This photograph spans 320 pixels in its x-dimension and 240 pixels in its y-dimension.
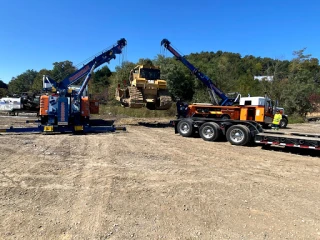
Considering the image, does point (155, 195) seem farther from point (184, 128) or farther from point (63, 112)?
point (63, 112)

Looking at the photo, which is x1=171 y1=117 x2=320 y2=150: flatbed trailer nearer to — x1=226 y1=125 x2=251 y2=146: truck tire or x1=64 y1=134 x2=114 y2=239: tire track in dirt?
x1=226 y1=125 x2=251 y2=146: truck tire

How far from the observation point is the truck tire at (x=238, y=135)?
11.7m

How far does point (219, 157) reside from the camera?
927 centimetres

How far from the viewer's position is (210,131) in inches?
520

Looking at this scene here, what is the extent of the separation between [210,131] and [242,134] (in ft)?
5.84

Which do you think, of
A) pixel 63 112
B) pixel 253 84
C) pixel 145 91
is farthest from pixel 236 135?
pixel 253 84

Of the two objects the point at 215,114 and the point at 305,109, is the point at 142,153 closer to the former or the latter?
the point at 215,114

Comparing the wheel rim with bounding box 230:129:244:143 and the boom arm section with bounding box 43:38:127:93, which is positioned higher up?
the boom arm section with bounding box 43:38:127:93

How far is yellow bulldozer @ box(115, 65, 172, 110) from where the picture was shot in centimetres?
1756

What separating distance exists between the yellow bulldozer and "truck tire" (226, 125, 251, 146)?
6.61 metres

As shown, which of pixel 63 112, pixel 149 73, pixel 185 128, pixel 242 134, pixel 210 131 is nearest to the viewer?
pixel 242 134

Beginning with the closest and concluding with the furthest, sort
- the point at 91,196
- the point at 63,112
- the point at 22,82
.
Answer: the point at 91,196 → the point at 63,112 → the point at 22,82

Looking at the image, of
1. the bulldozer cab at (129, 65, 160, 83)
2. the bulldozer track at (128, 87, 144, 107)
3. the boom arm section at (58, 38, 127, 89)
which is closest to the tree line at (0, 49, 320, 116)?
the boom arm section at (58, 38, 127, 89)

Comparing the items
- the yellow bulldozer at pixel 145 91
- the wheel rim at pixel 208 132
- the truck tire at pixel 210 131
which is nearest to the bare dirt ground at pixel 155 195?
the truck tire at pixel 210 131
